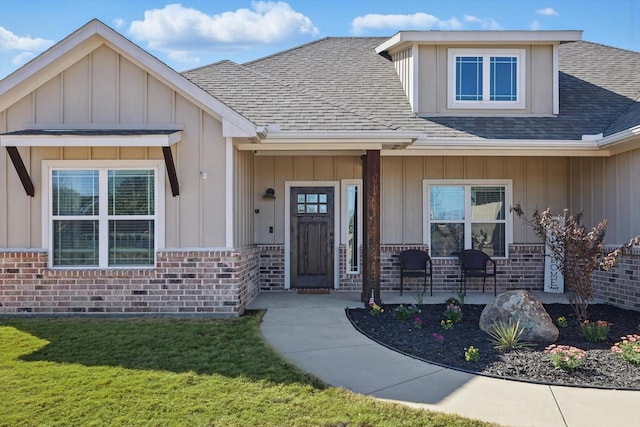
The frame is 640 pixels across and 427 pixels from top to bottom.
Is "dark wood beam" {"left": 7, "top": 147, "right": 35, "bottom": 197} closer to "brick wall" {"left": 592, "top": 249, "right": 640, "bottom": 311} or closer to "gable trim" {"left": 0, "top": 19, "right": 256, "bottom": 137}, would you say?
"gable trim" {"left": 0, "top": 19, "right": 256, "bottom": 137}

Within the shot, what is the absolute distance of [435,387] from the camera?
509cm

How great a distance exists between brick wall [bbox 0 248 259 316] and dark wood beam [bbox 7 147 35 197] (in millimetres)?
961

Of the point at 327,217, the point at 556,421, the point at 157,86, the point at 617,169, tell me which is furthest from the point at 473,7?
the point at 556,421

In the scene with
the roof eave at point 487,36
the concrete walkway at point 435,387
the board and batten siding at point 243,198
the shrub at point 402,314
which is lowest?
the concrete walkway at point 435,387

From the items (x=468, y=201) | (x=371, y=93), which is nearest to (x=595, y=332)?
(x=468, y=201)

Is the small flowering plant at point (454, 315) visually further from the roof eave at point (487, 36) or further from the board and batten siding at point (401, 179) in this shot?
the roof eave at point (487, 36)

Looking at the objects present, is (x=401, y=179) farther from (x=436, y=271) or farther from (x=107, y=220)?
(x=107, y=220)

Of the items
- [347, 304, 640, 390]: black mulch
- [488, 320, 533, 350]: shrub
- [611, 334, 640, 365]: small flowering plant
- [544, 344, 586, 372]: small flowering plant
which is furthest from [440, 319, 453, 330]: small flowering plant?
[611, 334, 640, 365]: small flowering plant

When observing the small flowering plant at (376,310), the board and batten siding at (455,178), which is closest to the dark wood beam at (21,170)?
the small flowering plant at (376,310)

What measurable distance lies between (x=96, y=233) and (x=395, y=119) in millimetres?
5638

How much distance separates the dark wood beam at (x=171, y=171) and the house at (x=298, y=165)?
0.07 feet

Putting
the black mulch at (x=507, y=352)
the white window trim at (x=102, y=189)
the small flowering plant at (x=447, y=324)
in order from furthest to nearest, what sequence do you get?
the white window trim at (x=102, y=189)
the small flowering plant at (x=447, y=324)
the black mulch at (x=507, y=352)

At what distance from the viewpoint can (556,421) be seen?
432 centimetres

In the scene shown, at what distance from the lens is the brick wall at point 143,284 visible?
8172 millimetres
